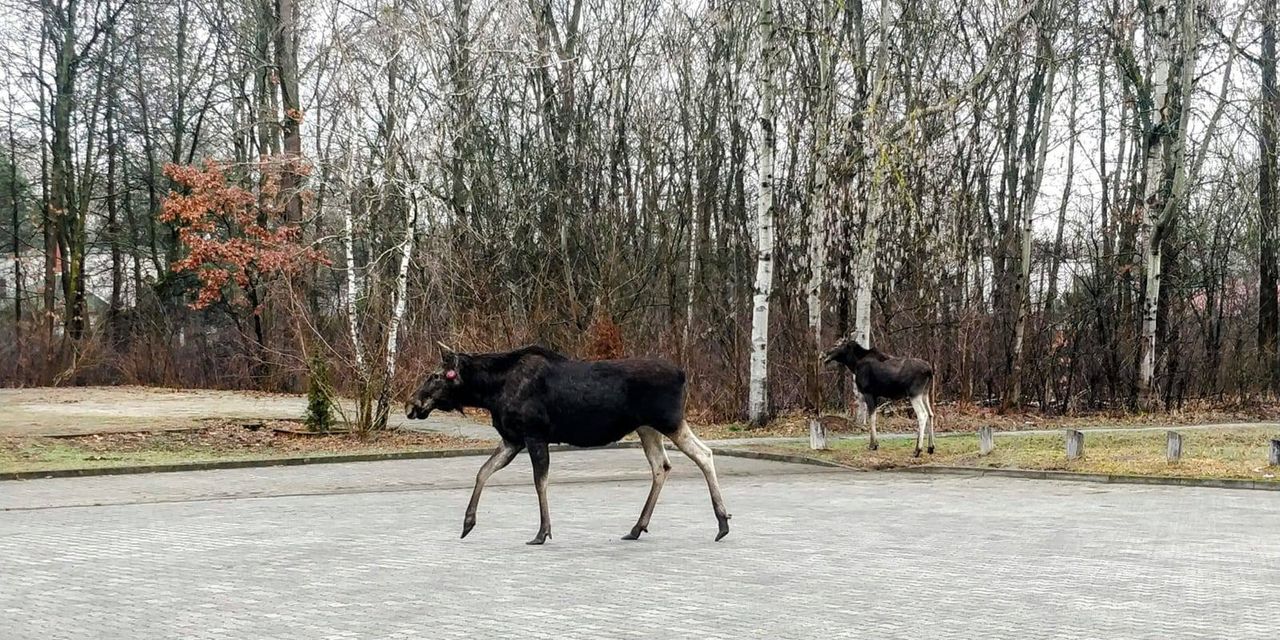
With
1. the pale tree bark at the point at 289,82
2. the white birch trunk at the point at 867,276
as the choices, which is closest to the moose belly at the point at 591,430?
the white birch trunk at the point at 867,276

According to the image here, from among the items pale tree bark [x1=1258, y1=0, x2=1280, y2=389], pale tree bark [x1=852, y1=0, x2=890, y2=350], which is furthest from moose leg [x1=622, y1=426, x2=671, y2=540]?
pale tree bark [x1=1258, y1=0, x2=1280, y2=389]

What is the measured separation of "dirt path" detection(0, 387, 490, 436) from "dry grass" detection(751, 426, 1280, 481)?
29.5 feet

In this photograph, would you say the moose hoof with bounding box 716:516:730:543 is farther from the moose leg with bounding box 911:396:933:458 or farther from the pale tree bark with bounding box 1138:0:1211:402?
the pale tree bark with bounding box 1138:0:1211:402

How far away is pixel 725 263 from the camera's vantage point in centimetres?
4400

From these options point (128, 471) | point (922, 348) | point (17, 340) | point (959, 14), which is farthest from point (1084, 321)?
point (17, 340)

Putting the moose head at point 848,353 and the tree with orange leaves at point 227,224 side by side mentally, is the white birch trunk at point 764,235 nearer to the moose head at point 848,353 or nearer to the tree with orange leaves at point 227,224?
the moose head at point 848,353

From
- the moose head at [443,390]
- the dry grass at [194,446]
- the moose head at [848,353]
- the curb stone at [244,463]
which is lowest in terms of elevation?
the curb stone at [244,463]

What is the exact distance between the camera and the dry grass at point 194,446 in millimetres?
21609

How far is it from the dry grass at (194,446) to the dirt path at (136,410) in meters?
1.17

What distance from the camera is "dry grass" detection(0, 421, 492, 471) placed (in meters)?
21.6

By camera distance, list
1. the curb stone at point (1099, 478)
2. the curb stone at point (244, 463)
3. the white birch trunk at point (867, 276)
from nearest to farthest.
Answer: the curb stone at point (1099, 478), the curb stone at point (244, 463), the white birch trunk at point (867, 276)

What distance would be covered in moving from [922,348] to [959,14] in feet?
29.7

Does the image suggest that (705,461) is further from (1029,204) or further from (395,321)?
(1029,204)

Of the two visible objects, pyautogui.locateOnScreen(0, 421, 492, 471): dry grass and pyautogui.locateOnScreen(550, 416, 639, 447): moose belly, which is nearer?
pyautogui.locateOnScreen(550, 416, 639, 447): moose belly
